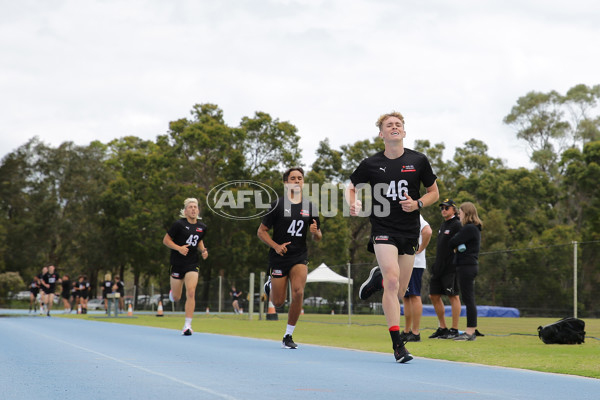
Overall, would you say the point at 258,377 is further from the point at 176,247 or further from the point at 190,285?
the point at 190,285

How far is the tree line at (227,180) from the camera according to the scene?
53.0m

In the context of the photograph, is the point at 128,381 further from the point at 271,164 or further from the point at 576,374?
the point at 271,164

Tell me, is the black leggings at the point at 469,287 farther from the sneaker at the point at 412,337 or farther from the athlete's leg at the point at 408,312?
the athlete's leg at the point at 408,312

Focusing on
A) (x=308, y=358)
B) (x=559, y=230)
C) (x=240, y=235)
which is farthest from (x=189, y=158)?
(x=308, y=358)

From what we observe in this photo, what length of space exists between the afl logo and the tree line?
0.52 meters

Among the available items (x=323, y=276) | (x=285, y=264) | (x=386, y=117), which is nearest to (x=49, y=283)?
(x=323, y=276)

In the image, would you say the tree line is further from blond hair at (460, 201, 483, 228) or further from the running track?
the running track

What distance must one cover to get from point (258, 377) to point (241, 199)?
48558mm

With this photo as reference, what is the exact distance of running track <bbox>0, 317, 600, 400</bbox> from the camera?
4.89 meters

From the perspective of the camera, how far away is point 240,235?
172 ft

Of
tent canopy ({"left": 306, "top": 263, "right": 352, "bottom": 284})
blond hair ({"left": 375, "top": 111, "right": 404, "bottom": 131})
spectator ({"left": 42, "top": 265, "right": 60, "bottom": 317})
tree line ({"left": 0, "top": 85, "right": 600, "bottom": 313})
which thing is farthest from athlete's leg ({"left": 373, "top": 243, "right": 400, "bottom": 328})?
tree line ({"left": 0, "top": 85, "right": 600, "bottom": 313})

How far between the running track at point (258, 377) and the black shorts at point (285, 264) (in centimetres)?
161

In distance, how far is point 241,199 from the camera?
54219 mm

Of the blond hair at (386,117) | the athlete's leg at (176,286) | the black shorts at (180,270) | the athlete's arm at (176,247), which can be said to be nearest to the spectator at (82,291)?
the athlete's leg at (176,286)
